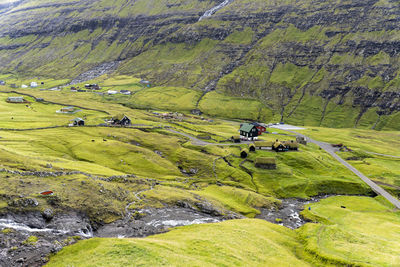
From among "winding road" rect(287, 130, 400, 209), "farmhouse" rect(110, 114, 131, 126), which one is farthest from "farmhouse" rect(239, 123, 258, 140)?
"farmhouse" rect(110, 114, 131, 126)

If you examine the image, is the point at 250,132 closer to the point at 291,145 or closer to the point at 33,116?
the point at 291,145

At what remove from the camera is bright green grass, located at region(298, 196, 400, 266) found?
4866cm

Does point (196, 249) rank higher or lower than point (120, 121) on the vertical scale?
higher

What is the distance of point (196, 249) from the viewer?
43.9 meters

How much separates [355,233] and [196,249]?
139 feet

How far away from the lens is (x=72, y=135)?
124812 millimetres

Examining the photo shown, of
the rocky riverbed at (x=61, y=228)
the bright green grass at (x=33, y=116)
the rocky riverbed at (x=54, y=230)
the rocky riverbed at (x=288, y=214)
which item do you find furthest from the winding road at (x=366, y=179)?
the bright green grass at (x=33, y=116)

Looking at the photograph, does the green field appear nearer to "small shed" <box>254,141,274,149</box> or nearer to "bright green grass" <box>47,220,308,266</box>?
"bright green grass" <box>47,220,308,266</box>

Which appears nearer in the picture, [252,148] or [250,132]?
[252,148]

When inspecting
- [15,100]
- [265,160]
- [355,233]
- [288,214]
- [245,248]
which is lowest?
[288,214]

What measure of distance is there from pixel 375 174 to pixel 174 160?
98.0 metres

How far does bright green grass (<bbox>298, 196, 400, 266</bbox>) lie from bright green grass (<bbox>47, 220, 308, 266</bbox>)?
5539 mm

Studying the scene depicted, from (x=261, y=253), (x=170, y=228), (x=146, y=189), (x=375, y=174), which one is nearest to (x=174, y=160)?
(x=146, y=189)

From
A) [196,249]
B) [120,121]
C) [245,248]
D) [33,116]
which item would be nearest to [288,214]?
[245,248]
